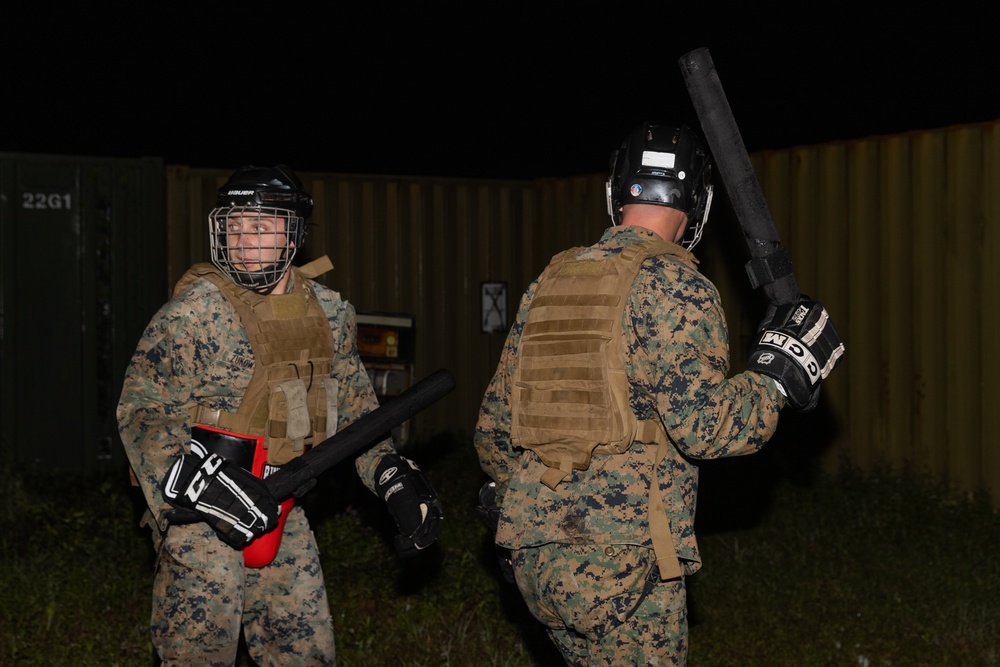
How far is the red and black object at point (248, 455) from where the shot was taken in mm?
3754

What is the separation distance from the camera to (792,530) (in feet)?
24.9

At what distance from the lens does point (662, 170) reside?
10.8 ft

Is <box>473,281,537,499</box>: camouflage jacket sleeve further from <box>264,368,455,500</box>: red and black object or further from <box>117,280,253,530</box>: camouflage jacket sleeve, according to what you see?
<box>117,280,253,530</box>: camouflage jacket sleeve

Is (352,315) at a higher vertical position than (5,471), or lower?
higher

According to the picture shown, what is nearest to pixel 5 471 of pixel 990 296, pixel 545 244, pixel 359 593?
pixel 359 593

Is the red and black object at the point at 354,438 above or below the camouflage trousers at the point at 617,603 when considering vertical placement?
above

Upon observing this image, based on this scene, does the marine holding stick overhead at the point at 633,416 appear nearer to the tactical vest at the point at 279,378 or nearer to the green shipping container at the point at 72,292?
the tactical vest at the point at 279,378

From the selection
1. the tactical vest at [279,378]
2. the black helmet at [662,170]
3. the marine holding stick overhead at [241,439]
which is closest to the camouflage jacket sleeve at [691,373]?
the black helmet at [662,170]

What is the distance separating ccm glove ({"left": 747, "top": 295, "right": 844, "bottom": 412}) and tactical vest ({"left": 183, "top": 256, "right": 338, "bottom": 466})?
5.05 feet

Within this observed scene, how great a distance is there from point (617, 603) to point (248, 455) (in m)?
1.38

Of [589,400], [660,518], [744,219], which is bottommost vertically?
[660,518]

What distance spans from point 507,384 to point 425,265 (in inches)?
290

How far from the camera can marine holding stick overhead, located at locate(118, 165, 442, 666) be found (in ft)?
11.9

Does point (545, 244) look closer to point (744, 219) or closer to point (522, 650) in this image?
point (522, 650)
